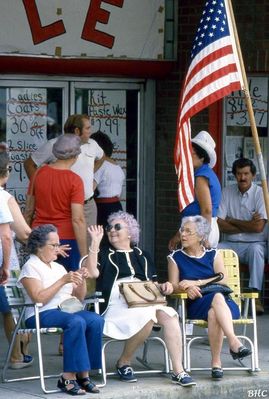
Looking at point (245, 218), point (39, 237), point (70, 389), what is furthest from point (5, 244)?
point (245, 218)

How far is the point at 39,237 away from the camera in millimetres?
8977

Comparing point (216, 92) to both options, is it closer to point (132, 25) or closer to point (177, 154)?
point (177, 154)

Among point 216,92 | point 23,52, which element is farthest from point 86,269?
point 23,52

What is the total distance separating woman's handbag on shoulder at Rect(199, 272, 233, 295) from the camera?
957cm

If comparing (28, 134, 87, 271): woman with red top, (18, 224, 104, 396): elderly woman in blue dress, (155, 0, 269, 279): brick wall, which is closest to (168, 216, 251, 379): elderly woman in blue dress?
(28, 134, 87, 271): woman with red top

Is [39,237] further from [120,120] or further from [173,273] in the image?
[120,120]

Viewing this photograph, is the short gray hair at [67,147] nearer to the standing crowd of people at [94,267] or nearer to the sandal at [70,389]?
the standing crowd of people at [94,267]

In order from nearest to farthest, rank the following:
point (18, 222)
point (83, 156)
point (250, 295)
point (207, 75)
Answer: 1. point (18, 222)
2. point (250, 295)
3. point (207, 75)
4. point (83, 156)

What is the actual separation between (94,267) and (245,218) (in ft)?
12.9

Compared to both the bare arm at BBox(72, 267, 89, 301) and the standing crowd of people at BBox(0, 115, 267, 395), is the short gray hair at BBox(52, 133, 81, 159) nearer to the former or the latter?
the standing crowd of people at BBox(0, 115, 267, 395)

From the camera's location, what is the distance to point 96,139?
1213cm

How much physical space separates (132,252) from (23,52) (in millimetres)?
3551

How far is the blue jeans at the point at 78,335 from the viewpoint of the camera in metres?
8.65

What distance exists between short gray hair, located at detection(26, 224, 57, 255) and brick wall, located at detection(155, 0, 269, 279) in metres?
4.28
